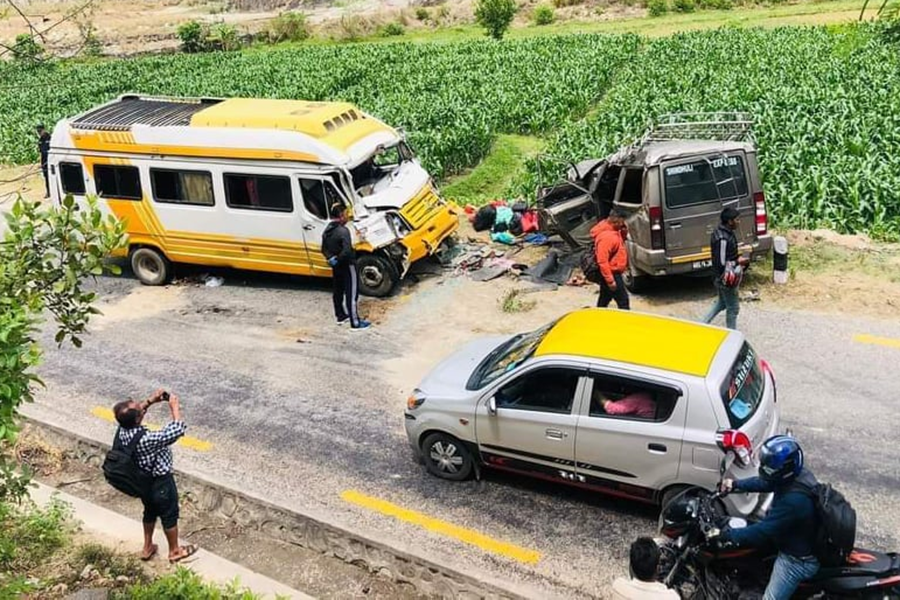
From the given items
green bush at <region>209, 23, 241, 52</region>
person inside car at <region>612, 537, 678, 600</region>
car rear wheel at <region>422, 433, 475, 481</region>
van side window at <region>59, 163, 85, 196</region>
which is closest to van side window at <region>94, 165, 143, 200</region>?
van side window at <region>59, 163, 85, 196</region>

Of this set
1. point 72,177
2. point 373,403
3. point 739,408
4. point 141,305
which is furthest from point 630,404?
point 72,177

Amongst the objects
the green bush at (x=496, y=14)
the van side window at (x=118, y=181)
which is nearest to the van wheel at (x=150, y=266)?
the van side window at (x=118, y=181)

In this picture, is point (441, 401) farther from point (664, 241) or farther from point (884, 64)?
Answer: point (884, 64)

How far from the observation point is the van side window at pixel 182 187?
14211 millimetres

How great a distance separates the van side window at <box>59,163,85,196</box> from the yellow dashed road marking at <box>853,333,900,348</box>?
511 inches

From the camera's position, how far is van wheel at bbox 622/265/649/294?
13039 mm

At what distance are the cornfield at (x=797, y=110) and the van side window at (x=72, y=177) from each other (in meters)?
9.13

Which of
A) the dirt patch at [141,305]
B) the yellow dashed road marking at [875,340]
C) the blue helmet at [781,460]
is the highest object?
the blue helmet at [781,460]

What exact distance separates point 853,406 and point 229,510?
22.5ft

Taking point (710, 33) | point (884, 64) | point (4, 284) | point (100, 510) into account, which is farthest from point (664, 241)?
point (710, 33)

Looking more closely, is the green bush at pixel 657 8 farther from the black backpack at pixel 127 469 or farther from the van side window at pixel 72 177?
the black backpack at pixel 127 469

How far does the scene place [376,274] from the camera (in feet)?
45.4

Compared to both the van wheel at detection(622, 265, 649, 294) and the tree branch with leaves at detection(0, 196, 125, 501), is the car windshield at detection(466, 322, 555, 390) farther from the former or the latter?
the van wheel at detection(622, 265, 649, 294)

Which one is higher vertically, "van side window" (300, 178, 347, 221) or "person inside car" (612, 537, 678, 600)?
"van side window" (300, 178, 347, 221)
